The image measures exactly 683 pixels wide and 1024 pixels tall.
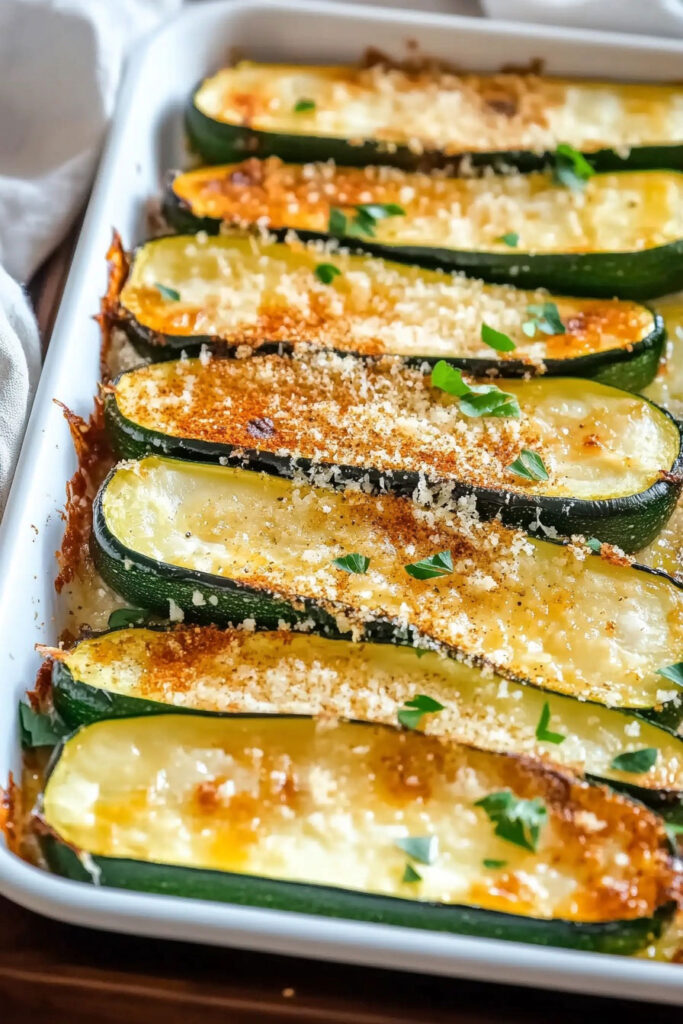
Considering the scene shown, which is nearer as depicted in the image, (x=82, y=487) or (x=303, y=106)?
(x=82, y=487)

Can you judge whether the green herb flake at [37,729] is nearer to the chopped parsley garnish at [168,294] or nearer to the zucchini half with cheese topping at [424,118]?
the chopped parsley garnish at [168,294]

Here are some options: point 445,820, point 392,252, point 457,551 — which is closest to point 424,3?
point 392,252

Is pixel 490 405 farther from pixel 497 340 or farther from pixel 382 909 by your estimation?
pixel 382 909

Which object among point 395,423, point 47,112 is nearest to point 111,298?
point 47,112

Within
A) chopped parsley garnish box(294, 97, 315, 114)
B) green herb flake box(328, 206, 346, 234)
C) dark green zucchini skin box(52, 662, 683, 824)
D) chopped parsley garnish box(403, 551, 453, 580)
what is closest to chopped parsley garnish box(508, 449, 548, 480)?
chopped parsley garnish box(403, 551, 453, 580)

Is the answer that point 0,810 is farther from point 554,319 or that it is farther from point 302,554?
point 554,319

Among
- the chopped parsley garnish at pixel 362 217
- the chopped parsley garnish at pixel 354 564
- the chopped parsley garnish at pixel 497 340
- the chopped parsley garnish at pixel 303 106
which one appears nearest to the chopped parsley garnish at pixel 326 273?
the chopped parsley garnish at pixel 362 217

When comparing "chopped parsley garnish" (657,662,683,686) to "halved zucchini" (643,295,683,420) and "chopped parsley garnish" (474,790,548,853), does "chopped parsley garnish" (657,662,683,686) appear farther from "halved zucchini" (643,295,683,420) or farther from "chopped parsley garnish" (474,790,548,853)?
"halved zucchini" (643,295,683,420)

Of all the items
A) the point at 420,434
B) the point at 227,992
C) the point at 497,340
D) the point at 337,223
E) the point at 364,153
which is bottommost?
the point at 227,992
